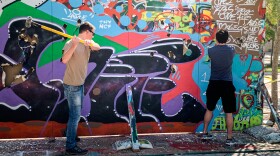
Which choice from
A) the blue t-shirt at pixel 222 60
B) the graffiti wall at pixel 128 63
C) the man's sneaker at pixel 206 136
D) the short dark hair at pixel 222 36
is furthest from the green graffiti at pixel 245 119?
the short dark hair at pixel 222 36

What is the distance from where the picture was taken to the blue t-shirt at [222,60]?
5.59 metres

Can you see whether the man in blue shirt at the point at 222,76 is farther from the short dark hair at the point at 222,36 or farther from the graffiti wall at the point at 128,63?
the graffiti wall at the point at 128,63

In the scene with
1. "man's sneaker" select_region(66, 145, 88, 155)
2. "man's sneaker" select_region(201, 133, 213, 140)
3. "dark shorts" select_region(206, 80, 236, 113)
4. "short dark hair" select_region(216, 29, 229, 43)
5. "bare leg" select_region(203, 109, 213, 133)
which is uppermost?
"short dark hair" select_region(216, 29, 229, 43)

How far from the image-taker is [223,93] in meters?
5.70

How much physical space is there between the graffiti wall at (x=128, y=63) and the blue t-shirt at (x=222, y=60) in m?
0.56

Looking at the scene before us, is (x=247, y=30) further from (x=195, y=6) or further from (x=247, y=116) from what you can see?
(x=247, y=116)

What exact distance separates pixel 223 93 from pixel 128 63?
1657mm

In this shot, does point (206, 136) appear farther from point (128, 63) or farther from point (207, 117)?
point (128, 63)

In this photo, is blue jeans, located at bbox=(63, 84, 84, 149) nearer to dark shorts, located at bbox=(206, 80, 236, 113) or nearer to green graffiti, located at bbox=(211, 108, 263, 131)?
dark shorts, located at bbox=(206, 80, 236, 113)

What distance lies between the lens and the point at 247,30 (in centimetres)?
633

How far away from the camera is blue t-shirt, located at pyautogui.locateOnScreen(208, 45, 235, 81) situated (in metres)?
5.59

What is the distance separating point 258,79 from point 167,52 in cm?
178

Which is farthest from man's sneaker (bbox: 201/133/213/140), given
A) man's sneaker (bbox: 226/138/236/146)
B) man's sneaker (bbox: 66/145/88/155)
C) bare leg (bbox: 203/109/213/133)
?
man's sneaker (bbox: 66/145/88/155)

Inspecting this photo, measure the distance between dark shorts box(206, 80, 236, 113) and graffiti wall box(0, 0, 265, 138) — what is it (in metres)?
0.49
